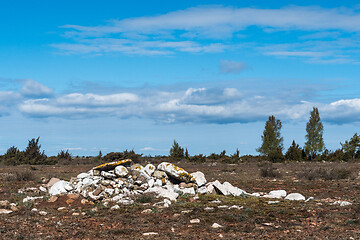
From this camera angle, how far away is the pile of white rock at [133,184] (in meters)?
16.4

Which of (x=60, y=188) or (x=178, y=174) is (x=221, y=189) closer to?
(x=178, y=174)

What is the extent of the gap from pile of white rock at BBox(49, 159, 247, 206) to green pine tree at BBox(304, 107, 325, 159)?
43.7 metres

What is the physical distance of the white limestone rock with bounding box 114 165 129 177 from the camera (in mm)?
17948

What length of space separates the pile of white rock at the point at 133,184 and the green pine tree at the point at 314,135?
4369 centimetres

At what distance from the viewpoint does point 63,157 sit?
52312mm

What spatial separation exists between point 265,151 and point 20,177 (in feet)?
152

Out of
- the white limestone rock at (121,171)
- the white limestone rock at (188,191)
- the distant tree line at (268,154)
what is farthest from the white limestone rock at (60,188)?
the distant tree line at (268,154)

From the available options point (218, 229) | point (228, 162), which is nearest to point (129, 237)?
point (218, 229)

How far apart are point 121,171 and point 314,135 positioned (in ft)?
160

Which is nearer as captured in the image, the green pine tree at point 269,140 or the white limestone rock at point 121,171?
the white limestone rock at point 121,171

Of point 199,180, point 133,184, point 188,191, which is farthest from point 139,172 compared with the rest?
point 199,180

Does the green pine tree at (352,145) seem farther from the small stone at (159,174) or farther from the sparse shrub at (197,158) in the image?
the small stone at (159,174)

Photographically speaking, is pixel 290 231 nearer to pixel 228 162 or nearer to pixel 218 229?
pixel 218 229

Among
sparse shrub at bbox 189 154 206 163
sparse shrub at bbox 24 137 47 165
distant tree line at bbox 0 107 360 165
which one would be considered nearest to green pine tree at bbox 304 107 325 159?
distant tree line at bbox 0 107 360 165
